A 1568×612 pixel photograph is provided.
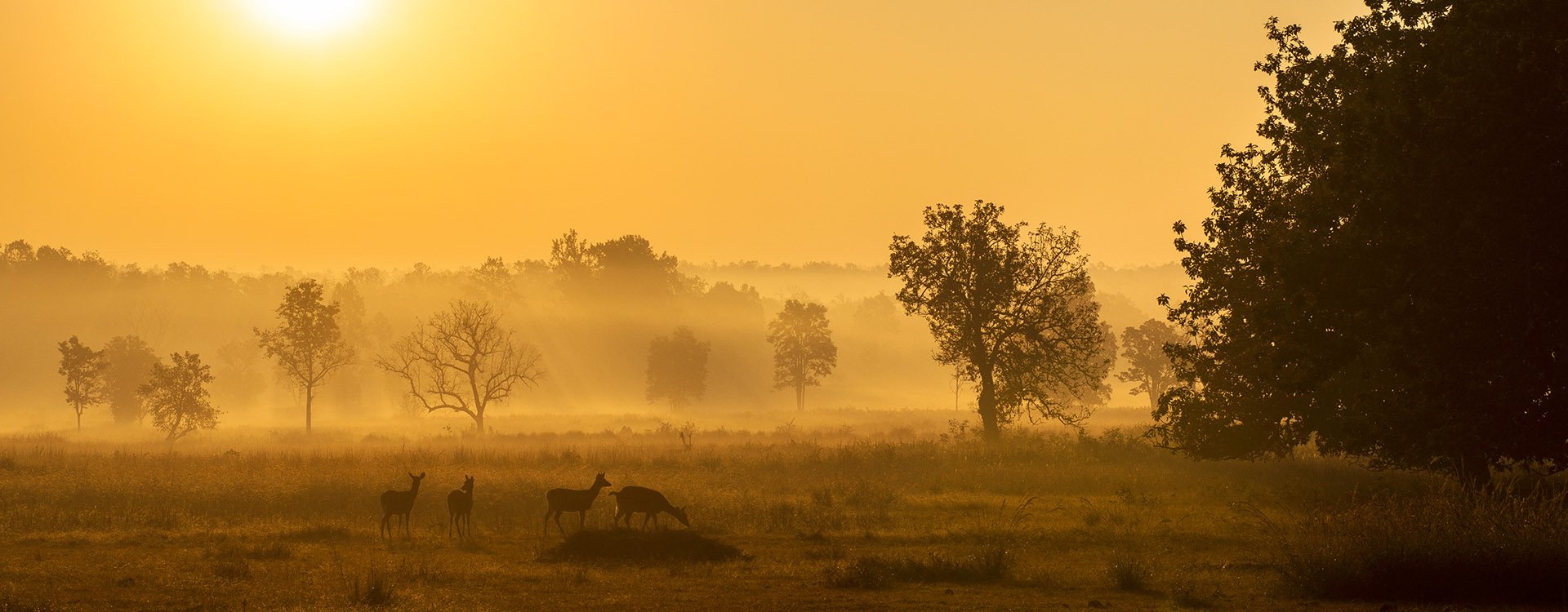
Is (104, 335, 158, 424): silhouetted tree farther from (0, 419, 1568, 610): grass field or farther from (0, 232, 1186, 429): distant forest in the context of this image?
(0, 419, 1568, 610): grass field

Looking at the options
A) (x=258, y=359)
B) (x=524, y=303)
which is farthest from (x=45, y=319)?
(x=524, y=303)

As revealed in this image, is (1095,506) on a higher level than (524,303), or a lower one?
lower

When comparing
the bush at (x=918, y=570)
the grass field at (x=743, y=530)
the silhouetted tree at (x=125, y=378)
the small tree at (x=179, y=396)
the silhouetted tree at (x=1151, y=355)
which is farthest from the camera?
the silhouetted tree at (x=125, y=378)

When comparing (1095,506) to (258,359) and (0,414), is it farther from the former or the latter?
(258,359)

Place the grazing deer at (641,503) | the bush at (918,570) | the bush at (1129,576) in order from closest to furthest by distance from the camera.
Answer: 1. the bush at (1129,576)
2. the bush at (918,570)
3. the grazing deer at (641,503)

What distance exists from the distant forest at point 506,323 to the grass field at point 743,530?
66017 mm

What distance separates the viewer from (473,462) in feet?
116

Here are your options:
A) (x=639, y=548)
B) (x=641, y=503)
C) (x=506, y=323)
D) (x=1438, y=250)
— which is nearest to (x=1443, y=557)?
(x=1438, y=250)

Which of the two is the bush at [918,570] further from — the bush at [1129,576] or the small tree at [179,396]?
the small tree at [179,396]

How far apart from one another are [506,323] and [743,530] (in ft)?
421

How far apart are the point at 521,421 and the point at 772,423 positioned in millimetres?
19465

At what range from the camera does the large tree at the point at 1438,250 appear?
18281mm

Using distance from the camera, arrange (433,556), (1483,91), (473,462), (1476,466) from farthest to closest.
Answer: (473,462) < (1476,466) < (433,556) < (1483,91)

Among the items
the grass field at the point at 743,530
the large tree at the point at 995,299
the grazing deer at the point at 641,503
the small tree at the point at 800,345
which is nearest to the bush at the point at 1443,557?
the grass field at the point at 743,530
